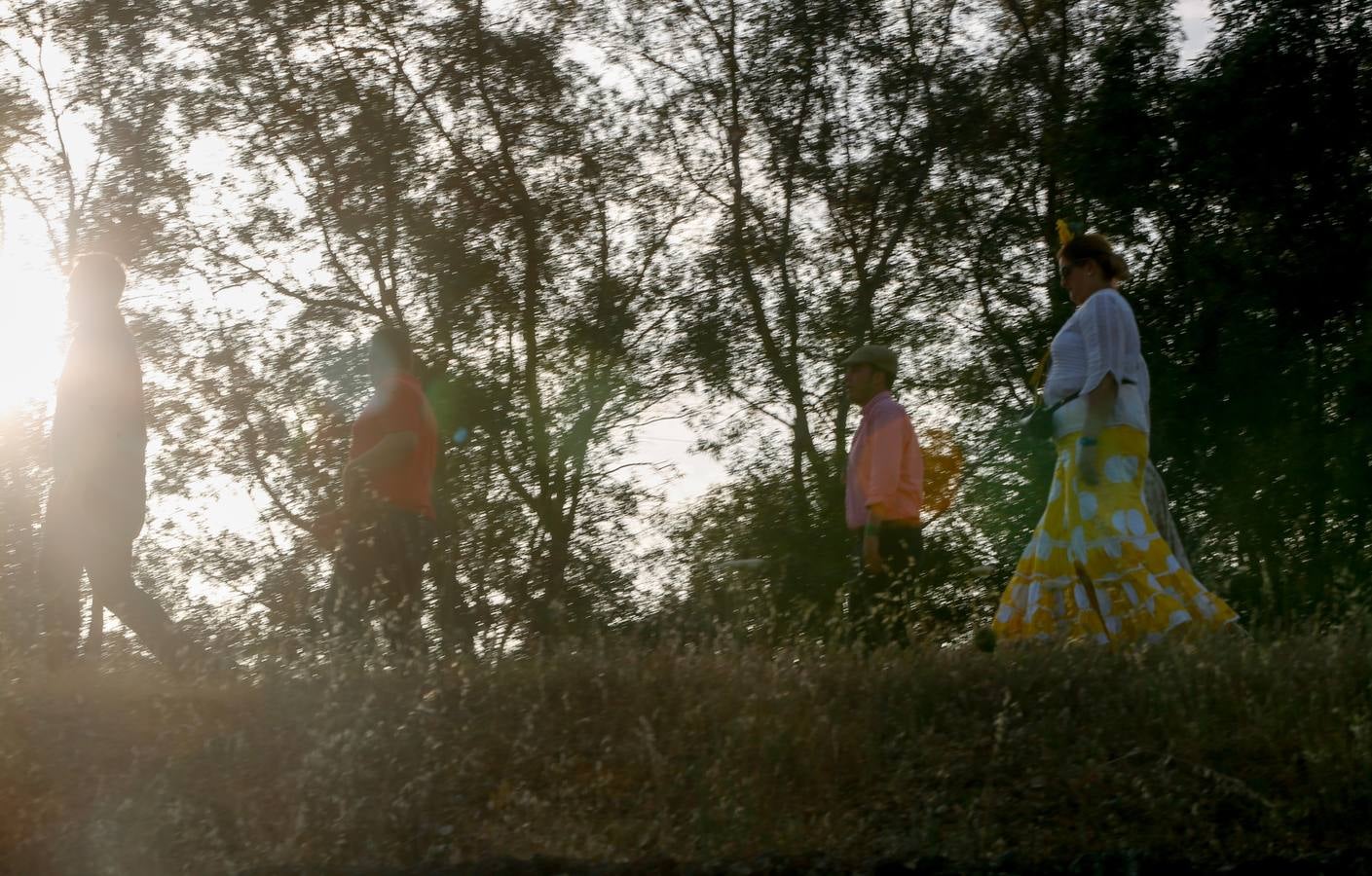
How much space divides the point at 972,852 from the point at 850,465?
3959 millimetres

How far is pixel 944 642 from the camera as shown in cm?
647

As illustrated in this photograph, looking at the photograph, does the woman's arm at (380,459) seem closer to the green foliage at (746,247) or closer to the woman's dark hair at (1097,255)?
the woman's dark hair at (1097,255)

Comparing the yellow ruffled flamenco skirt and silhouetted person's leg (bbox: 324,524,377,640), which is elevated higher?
silhouetted person's leg (bbox: 324,524,377,640)

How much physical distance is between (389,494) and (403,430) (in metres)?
0.31

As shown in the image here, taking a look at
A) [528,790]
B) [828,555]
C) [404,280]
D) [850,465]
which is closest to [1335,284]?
[828,555]

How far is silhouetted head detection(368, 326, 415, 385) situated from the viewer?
7602 millimetres

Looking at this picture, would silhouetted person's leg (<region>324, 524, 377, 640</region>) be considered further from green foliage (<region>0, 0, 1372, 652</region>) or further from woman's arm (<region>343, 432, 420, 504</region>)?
green foliage (<region>0, 0, 1372, 652</region>)

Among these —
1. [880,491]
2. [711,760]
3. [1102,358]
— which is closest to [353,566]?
[880,491]

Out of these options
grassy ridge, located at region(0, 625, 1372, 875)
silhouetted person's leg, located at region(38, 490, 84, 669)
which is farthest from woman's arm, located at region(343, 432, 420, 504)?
grassy ridge, located at region(0, 625, 1372, 875)

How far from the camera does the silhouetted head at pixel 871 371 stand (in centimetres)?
786

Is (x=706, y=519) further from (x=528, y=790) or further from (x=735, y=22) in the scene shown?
(x=528, y=790)

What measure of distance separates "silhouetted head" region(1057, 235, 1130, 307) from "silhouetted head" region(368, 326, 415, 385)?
3092mm

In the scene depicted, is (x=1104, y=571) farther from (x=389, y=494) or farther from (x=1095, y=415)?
(x=389, y=494)

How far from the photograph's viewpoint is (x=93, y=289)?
733 cm
